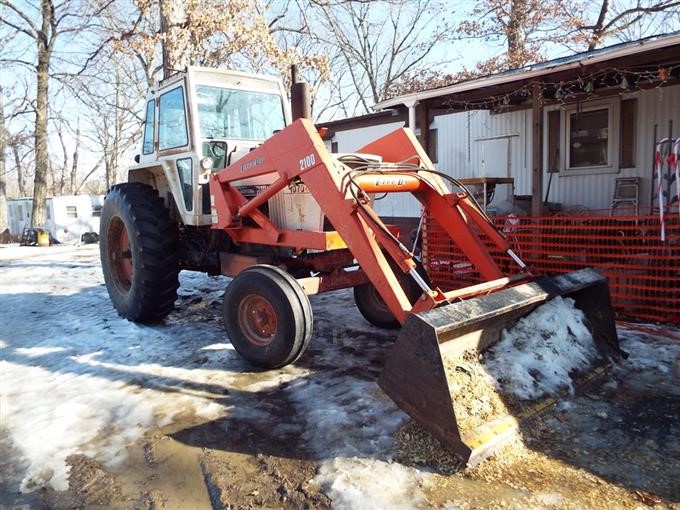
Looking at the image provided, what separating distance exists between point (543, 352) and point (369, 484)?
1584 mm

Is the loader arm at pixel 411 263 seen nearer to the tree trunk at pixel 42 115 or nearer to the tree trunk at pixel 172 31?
the tree trunk at pixel 172 31

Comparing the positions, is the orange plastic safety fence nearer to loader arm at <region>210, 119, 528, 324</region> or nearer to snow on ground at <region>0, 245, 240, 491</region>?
loader arm at <region>210, 119, 528, 324</region>

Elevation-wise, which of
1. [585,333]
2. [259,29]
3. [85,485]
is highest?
[259,29]

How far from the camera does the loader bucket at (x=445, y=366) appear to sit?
9.31 feet

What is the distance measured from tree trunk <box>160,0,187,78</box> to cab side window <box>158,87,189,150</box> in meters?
6.33

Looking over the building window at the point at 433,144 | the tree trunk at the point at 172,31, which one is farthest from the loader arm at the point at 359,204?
the tree trunk at the point at 172,31

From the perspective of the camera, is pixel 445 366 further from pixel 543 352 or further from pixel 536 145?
pixel 536 145

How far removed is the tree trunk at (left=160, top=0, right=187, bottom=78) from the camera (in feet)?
37.8

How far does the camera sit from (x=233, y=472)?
2.90 m

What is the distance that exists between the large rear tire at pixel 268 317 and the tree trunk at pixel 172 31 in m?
8.73

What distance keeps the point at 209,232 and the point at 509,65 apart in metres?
15.7

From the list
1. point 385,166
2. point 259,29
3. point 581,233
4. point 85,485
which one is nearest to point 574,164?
point 581,233

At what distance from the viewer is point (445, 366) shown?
303 centimetres

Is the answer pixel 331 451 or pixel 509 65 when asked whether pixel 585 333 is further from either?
pixel 509 65
